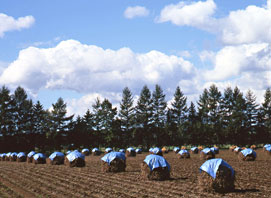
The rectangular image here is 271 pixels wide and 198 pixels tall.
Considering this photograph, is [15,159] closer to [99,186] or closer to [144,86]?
[99,186]

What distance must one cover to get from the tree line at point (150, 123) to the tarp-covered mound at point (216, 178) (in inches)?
2514

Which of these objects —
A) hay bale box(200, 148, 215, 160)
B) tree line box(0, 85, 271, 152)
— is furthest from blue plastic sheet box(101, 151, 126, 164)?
tree line box(0, 85, 271, 152)

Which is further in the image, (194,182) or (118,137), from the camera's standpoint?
(118,137)

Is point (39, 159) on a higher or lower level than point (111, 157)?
lower

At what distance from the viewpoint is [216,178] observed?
16.1 m

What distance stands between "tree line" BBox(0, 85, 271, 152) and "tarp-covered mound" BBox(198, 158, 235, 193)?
2514 inches

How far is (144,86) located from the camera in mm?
87188

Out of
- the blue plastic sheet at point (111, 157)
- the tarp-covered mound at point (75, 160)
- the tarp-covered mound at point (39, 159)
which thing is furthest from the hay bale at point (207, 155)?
the tarp-covered mound at point (39, 159)

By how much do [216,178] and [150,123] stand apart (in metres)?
66.6

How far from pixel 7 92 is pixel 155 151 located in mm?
47918

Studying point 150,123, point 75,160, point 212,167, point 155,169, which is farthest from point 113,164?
point 150,123

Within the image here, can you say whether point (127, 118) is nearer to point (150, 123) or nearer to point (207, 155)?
point (150, 123)

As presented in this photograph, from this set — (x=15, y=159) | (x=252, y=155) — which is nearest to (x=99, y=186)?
(x=252, y=155)

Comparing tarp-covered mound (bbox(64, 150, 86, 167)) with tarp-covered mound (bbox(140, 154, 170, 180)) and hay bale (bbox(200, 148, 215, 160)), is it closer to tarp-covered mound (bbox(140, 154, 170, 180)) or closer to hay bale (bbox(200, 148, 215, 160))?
tarp-covered mound (bbox(140, 154, 170, 180))
